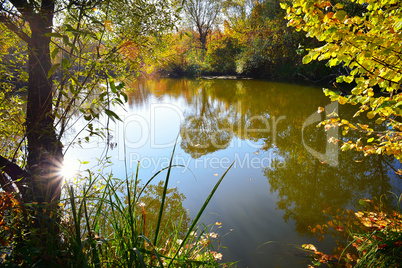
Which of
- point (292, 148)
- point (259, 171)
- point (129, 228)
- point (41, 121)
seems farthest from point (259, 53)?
point (129, 228)

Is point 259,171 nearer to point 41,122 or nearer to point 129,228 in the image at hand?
point 129,228

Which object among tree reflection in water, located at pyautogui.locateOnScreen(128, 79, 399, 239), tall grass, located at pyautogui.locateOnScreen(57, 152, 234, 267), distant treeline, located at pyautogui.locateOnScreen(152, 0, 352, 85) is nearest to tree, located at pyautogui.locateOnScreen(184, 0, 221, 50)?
distant treeline, located at pyautogui.locateOnScreen(152, 0, 352, 85)

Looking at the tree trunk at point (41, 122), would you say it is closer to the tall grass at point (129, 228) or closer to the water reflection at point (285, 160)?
the tall grass at point (129, 228)

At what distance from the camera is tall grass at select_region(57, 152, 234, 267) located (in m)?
1.18

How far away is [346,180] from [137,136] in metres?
4.17

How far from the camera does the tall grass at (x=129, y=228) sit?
3.88ft

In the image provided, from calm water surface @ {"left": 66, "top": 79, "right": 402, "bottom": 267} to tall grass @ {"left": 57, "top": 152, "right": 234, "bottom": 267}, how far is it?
0.27m

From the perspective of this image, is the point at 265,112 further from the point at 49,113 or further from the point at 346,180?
the point at 49,113

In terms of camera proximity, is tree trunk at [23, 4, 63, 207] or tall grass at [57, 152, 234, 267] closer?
tall grass at [57, 152, 234, 267]

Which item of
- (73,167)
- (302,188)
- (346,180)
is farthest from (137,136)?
(346,180)

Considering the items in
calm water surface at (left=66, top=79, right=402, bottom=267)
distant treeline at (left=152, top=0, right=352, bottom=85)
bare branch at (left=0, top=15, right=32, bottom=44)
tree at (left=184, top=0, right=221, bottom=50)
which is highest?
tree at (left=184, top=0, right=221, bottom=50)

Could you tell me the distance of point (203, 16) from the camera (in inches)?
1043

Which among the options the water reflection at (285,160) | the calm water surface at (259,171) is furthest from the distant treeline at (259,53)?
the calm water surface at (259,171)

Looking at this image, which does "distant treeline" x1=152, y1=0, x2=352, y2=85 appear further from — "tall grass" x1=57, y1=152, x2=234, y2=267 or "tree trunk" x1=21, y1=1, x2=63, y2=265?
"tree trunk" x1=21, y1=1, x2=63, y2=265
